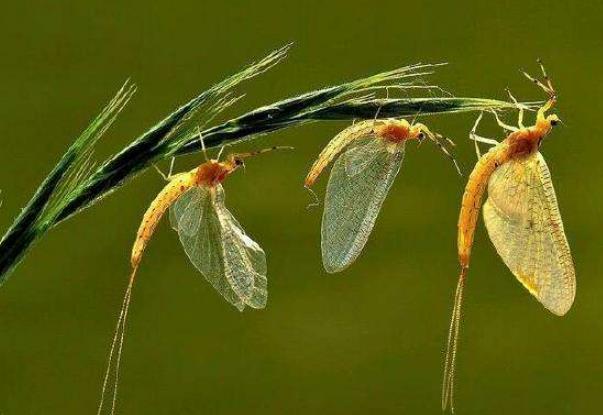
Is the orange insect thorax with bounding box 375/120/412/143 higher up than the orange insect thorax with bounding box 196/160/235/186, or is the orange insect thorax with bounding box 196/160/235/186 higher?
the orange insect thorax with bounding box 375/120/412/143

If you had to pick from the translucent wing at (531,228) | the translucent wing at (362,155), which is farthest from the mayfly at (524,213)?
the translucent wing at (362,155)

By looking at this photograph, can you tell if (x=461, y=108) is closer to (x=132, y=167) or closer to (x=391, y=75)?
(x=391, y=75)

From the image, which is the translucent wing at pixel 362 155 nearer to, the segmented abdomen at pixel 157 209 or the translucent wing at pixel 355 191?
the translucent wing at pixel 355 191

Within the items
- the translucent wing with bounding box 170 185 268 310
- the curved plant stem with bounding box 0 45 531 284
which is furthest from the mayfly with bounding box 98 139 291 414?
the curved plant stem with bounding box 0 45 531 284

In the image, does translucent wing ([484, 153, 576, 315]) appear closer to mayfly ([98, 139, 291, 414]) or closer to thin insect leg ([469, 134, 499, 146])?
thin insect leg ([469, 134, 499, 146])

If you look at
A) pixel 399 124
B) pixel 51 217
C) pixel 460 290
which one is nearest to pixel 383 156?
pixel 399 124

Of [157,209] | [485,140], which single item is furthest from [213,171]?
[485,140]
